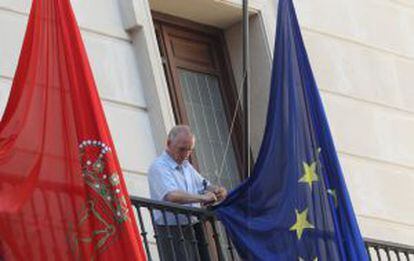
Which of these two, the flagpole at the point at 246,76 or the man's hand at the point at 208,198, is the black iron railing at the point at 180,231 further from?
A: the flagpole at the point at 246,76

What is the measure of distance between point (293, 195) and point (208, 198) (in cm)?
67

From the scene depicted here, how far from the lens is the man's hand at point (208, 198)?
36.7 feet

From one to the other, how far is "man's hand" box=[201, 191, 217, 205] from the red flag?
110 cm

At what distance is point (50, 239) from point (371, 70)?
615cm

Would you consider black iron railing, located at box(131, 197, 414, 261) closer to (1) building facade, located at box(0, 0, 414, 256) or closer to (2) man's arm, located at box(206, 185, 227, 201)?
(2) man's arm, located at box(206, 185, 227, 201)

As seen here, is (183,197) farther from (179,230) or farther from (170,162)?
(170,162)

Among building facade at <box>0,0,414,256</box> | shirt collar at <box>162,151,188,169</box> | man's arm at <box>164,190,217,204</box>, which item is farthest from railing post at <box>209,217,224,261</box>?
building facade at <box>0,0,414,256</box>

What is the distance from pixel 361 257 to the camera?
11469 millimetres

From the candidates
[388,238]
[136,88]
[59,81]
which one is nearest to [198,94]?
[136,88]

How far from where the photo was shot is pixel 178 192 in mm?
Result: 11109

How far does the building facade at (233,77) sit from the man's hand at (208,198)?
1020 millimetres

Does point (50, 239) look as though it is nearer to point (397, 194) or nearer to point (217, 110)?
point (217, 110)

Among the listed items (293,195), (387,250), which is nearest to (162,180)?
(293,195)

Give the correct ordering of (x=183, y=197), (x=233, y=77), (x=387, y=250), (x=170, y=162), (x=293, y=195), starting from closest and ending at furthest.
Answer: (x=183, y=197), (x=170, y=162), (x=293, y=195), (x=387, y=250), (x=233, y=77)
